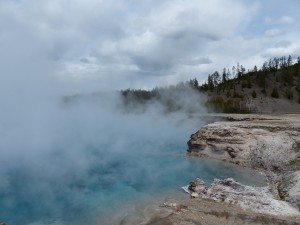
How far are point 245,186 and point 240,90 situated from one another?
7494cm

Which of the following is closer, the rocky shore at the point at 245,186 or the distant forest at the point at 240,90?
the rocky shore at the point at 245,186

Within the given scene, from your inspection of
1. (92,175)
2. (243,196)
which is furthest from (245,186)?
(92,175)

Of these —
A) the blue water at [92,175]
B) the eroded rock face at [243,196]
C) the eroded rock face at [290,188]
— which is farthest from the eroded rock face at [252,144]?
the eroded rock face at [243,196]

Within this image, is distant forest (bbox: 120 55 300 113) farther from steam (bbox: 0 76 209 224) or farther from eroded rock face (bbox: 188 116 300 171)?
eroded rock face (bbox: 188 116 300 171)

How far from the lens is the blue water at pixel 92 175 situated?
1909 centimetres

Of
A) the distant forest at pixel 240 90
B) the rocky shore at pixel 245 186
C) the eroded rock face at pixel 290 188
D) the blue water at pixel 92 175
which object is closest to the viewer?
the rocky shore at pixel 245 186

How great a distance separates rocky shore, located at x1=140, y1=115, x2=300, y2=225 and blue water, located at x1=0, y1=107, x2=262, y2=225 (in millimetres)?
1508

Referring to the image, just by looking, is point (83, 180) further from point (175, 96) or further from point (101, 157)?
point (175, 96)

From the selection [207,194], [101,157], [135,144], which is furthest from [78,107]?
[207,194]

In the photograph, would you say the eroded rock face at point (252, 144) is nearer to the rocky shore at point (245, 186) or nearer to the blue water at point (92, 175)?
the rocky shore at point (245, 186)

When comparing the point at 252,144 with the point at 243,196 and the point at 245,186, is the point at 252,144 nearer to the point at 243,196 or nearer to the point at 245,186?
the point at 245,186

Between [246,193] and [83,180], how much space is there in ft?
35.7

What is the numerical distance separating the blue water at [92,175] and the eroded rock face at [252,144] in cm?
144

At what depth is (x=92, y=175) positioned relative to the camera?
87.6 ft
